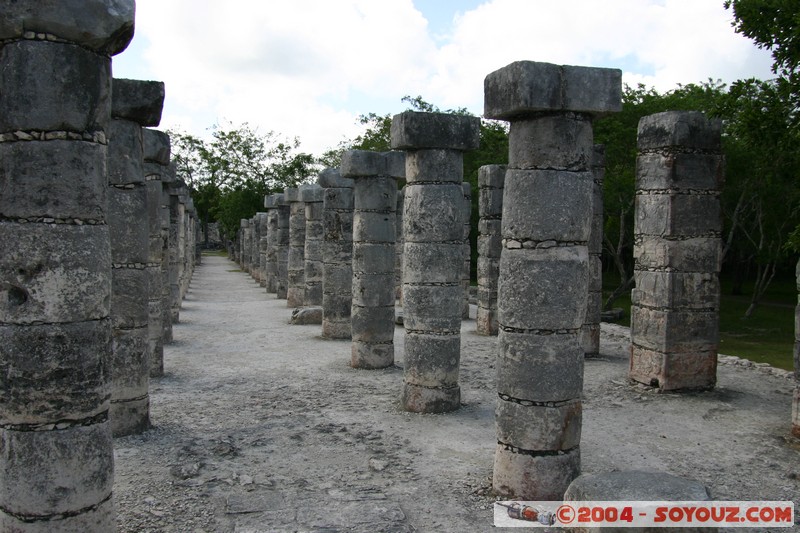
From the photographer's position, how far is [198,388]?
1105 centimetres

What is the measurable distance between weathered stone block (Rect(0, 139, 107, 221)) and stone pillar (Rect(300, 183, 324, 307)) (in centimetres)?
1461

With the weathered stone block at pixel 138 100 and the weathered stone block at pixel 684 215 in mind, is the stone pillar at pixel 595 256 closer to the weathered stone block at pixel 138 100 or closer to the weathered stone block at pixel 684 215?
the weathered stone block at pixel 684 215

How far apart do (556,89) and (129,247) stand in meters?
5.46

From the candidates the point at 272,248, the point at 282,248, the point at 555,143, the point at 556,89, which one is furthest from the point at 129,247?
the point at 272,248

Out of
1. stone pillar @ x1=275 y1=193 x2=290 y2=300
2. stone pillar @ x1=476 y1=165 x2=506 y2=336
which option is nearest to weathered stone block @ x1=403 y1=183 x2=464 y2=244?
stone pillar @ x1=476 y1=165 x2=506 y2=336

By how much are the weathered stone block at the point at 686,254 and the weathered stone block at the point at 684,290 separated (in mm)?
109

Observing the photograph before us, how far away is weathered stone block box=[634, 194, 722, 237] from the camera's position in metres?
10.7

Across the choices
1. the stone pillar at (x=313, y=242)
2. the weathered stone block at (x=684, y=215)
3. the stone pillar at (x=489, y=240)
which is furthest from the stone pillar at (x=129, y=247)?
the stone pillar at (x=313, y=242)

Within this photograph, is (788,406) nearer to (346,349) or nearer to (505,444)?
(505,444)

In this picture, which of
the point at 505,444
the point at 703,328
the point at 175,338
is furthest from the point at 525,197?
the point at 175,338

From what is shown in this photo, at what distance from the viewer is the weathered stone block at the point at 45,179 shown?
4762 millimetres

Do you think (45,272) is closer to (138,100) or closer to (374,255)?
(138,100)

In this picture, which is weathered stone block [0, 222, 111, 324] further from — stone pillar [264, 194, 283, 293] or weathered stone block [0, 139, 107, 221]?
stone pillar [264, 194, 283, 293]

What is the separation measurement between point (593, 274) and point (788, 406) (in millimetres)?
4422
